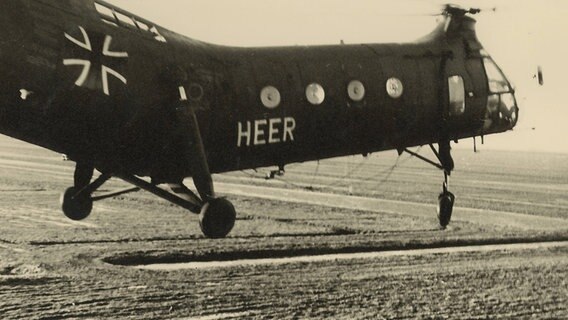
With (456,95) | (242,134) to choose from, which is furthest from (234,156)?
(456,95)

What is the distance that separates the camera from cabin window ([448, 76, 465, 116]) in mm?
19156

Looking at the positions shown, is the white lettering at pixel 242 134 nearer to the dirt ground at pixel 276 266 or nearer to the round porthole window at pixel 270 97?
the round porthole window at pixel 270 97

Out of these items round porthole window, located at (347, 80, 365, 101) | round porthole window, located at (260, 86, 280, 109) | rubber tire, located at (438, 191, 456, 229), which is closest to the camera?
round porthole window, located at (260, 86, 280, 109)

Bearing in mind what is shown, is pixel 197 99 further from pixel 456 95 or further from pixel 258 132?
pixel 456 95

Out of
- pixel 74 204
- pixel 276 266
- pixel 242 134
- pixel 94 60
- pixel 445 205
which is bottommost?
pixel 276 266

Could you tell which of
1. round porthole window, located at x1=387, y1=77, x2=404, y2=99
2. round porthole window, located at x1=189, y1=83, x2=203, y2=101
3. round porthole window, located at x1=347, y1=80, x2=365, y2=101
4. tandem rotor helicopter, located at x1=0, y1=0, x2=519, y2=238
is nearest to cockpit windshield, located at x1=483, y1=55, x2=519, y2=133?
tandem rotor helicopter, located at x1=0, y1=0, x2=519, y2=238

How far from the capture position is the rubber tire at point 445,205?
21.8 m

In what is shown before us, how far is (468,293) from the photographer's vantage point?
13.2m

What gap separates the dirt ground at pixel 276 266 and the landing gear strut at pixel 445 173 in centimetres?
55

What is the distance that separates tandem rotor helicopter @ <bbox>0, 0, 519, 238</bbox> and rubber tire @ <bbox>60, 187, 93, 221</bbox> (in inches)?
0.9

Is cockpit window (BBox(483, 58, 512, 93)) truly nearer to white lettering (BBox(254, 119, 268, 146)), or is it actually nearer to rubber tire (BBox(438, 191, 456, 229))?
rubber tire (BBox(438, 191, 456, 229))

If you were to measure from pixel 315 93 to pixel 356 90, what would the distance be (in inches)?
48.8

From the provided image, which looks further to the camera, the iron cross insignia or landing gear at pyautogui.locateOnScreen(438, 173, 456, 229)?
landing gear at pyautogui.locateOnScreen(438, 173, 456, 229)

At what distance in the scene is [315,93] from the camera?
52.1ft
